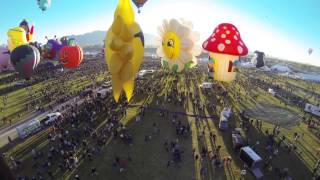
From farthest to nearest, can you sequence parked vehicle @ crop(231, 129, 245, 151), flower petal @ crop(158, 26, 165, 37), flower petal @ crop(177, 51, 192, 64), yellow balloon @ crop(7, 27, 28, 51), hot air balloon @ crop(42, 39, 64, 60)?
1. hot air balloon @ crop(42, 39, 64, 60)
2. yellow balloon @ crop(7, 27, 28, 51)
3. flower petal @ crop(158, 26, 165, 37)
4. flower petal @ crop(177, 51, 192, 64)
5. parked vehicle @ crop(231, 129, 245, 151)

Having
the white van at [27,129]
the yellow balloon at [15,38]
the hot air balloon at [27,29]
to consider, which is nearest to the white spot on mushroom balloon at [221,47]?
the white van at [27,129]

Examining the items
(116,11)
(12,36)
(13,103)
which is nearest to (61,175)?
(116,11)

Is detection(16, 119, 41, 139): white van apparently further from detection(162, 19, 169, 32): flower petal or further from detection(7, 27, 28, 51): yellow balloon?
detection(7, 27, 28, 51): yellow balloon

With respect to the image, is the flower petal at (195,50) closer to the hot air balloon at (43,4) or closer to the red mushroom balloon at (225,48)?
the red mushroom balloon at (225,48)

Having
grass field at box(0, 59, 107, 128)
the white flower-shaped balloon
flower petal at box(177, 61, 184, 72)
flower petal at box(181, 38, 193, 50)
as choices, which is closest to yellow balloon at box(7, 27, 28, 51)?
grass field at box(0, 59, 107, 128)

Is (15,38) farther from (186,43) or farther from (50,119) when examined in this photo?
(186,43)

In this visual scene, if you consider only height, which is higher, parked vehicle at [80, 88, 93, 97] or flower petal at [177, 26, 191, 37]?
flower petal at [177, 26, 191, 37]
